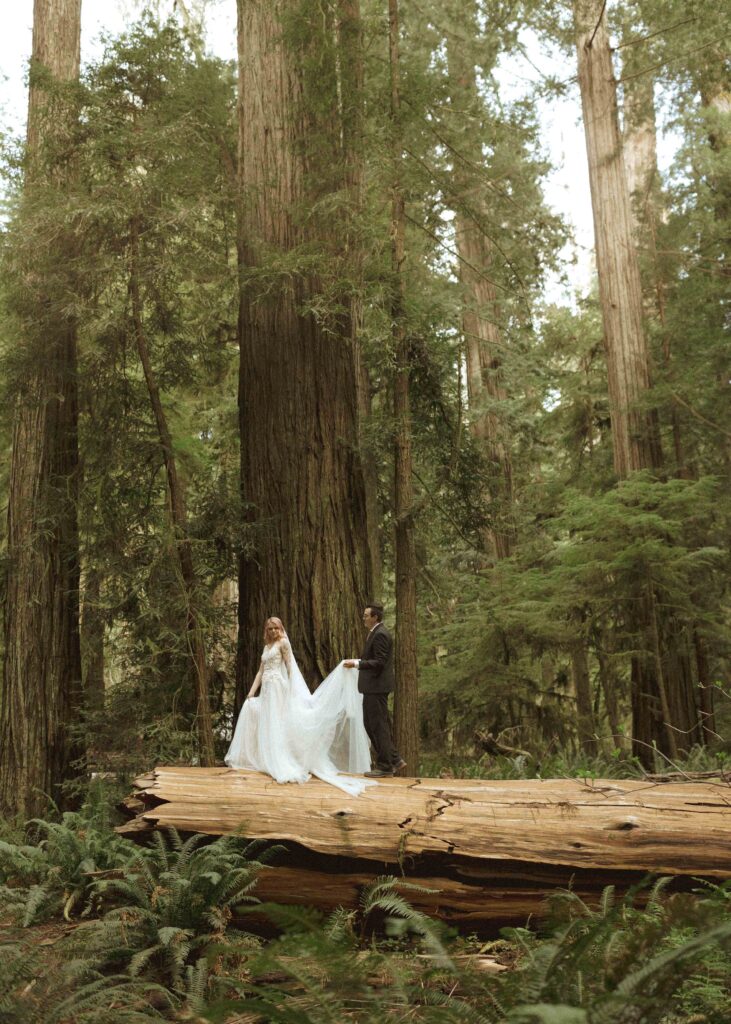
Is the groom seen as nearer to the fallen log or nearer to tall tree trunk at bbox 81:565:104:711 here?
the fallen log

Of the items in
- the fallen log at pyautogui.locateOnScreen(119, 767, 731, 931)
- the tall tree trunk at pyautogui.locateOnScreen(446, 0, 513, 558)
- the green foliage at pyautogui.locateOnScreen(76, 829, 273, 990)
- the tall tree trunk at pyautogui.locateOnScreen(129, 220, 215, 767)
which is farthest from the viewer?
the tall tree trunk at pyautogui.locateOnScreen(446, 0, 513, 558)

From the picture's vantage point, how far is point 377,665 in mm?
9094

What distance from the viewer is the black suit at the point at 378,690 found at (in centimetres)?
899

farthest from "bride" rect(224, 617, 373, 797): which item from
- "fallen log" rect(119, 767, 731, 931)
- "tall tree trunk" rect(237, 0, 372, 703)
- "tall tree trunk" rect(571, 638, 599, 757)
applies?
"tall tree trunk" rect(571, 638, 599, 757)

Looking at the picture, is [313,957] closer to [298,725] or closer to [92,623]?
[298,725]

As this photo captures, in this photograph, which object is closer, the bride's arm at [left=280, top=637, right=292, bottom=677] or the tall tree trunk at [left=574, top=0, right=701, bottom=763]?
the bride's arm at [left=280, top=637, right=292, bottom=677]

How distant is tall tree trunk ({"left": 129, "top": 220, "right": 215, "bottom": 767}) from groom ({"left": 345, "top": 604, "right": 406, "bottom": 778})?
2.04m

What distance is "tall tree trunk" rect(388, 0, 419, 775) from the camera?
1062 cm

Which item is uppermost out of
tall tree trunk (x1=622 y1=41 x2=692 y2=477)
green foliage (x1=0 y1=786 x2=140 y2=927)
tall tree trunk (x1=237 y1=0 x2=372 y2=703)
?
tall tree trunk (x1=622 y1=41 x2=692 y2=477)

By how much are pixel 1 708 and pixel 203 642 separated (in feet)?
11.2

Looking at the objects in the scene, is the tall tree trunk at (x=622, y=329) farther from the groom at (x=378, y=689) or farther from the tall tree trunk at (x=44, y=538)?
the tall tree trunk at (x=44, y=538)

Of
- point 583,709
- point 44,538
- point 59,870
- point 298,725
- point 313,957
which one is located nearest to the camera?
point 313,957

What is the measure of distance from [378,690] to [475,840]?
2.73 meters

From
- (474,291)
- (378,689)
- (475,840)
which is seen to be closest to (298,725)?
(378,689)
